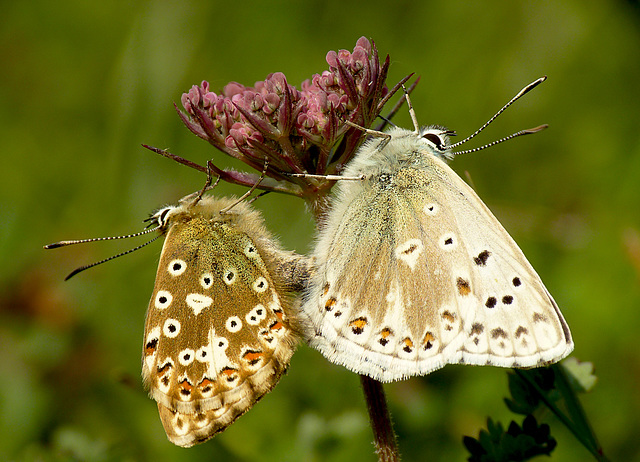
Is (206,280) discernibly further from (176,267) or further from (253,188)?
(253,188)

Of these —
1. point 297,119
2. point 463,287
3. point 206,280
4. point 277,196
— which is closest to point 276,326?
point 206,280

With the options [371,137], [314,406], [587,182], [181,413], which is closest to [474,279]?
[371,137]

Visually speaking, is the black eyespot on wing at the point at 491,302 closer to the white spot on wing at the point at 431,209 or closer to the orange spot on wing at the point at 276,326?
the white spot on wing at the point at 431,209

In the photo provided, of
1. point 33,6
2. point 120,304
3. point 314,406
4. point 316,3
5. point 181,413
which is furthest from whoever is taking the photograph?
point 33,6

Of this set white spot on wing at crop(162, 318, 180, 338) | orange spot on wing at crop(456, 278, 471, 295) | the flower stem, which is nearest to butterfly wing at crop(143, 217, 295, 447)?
white spot on wing at crop(162, 318, 180, 338)

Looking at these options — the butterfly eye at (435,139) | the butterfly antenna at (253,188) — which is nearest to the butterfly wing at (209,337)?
the butterfly antenna at (253,188)

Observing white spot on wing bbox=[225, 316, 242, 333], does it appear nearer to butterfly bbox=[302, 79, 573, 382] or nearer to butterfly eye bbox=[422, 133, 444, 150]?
butterfly bbox=[302, 79, 573, 382]

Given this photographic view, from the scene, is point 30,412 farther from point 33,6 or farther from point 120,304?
point 33,6
